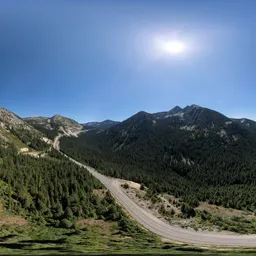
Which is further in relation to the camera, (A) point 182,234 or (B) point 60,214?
(B) point 60,214

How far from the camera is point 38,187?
250ft

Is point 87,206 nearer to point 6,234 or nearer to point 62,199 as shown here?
point 62,199

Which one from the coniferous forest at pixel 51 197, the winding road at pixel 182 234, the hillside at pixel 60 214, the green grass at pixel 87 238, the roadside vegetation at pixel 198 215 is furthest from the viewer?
the roadside vegetation at pixel 198 215

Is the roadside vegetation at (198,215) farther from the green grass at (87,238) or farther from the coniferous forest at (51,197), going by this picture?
the green grass at (87,238)

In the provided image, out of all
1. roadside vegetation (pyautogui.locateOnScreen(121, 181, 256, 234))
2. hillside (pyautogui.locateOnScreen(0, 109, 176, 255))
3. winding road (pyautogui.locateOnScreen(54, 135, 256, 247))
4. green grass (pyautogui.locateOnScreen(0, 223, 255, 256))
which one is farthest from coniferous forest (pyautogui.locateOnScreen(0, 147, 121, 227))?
roadside vegetation (pyautogui.locateOnScreen(121, 181, 256, 234))

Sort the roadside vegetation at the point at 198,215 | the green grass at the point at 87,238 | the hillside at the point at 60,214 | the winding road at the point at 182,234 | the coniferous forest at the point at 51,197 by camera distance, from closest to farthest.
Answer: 1. the green grass at the point at 87,238
2. the hillside at the point at 60,214
3. the winding road at the point at 182,234
4. the coniferous forest at the point at 51,197
5. the roadside vegetation at the point at 198,215

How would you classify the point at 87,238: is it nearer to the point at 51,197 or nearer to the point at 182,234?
the point at 182,234

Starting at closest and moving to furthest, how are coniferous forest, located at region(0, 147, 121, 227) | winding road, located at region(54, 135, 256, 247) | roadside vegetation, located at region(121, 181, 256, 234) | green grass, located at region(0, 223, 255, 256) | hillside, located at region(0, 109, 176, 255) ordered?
1. green grass, located at region(0, 223, 255, 256)
2. hillside, located at region(0, 109, 176, 255)
3. winding road, located at region(54, 135, 256, 247)
4. coniferous forest, located at region(0, 147, 121, 227)
5. roadside vegetation, located at region(121, 181, 256, 234)

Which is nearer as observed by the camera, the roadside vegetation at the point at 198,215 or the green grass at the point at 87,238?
the green grass at the point at 87,238

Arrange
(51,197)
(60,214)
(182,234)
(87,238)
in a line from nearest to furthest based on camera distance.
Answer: (87,238) → (182,234) → (60,214) → (51,197)

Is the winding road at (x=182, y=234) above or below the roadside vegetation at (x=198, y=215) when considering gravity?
below

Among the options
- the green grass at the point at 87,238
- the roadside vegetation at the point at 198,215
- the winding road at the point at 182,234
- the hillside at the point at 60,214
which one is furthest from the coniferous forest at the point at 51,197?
the roadside vegetation at the point at 198,215

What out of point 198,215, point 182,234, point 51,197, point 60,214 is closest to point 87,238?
point 60,214

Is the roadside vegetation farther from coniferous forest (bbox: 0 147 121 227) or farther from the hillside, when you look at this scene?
coniferous forest (bbox: 0 147 121 227)
